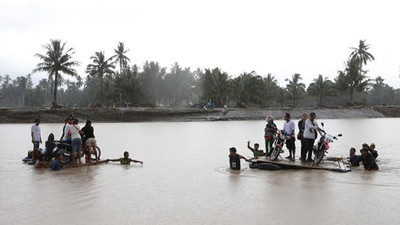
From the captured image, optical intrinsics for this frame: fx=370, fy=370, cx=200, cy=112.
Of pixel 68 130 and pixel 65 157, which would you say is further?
pixel 65 157

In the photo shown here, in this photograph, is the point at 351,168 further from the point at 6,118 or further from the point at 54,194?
the point at 6,118

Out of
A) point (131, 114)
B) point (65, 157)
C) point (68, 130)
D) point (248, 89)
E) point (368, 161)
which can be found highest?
point (248, 89)

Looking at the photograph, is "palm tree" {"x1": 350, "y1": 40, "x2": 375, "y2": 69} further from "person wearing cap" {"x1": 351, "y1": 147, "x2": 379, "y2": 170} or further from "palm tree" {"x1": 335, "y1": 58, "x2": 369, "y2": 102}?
"person wearing cap" {"x1": 351, "y1": 147, "x2": 379, "y2": 170}

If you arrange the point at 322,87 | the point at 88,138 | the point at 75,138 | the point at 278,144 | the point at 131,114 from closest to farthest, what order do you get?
the point at 278,144 < the point at 75,138 < the point at 88,138 < the point at 131,114 < the point at 322,87

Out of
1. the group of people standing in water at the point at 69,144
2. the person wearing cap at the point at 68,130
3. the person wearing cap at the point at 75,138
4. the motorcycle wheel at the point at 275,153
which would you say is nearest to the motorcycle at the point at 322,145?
the motorcycle wheel at the point at 275,153

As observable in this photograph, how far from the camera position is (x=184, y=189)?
890cm

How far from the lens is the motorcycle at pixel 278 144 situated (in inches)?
469

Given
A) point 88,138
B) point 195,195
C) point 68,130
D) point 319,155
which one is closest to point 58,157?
point 68,130

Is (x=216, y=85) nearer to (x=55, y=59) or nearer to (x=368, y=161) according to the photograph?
(x=55, y=59)

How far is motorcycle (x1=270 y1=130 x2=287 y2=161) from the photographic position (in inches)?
469

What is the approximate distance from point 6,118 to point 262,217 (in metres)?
52.4

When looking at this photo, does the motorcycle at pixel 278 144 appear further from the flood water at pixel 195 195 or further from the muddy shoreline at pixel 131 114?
the muddy shoreline at pixel 131 114

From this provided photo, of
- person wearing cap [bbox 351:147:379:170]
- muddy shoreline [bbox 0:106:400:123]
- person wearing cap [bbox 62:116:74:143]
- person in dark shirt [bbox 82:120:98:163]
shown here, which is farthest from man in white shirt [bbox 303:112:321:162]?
muddy shoreline [bbox 0:106:400:123]

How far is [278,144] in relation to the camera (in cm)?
1196
